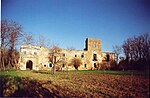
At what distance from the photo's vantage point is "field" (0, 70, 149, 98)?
3361 mm

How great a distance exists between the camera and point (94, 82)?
386 centimetres

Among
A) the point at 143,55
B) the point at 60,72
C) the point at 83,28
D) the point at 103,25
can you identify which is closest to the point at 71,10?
the point at 83,28

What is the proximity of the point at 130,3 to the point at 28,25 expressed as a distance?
2.15 m

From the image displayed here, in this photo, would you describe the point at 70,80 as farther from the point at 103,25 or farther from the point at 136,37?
the point at 136,37

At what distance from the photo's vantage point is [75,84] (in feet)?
13.0

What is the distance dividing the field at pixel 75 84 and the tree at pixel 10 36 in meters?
0.36

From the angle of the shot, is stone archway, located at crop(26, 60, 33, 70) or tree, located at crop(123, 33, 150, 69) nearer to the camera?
tree, located at crop(123, 33, 150, 69)

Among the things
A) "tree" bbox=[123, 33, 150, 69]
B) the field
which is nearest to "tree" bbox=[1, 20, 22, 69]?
the field

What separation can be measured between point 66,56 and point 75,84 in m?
1.11

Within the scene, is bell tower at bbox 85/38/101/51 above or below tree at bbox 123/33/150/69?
above

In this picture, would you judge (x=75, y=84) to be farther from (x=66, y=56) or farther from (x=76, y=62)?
(x=66, y=56)

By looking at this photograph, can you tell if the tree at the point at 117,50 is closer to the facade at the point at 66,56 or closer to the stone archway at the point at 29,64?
the facade at the point at 66,56

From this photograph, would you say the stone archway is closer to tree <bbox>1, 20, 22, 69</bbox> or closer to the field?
the field

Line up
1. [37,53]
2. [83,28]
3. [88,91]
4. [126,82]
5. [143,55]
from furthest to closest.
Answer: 1. [37,53]
2. [83,28]
3. [88,91]
4. [126,82]
5. [143,55]
